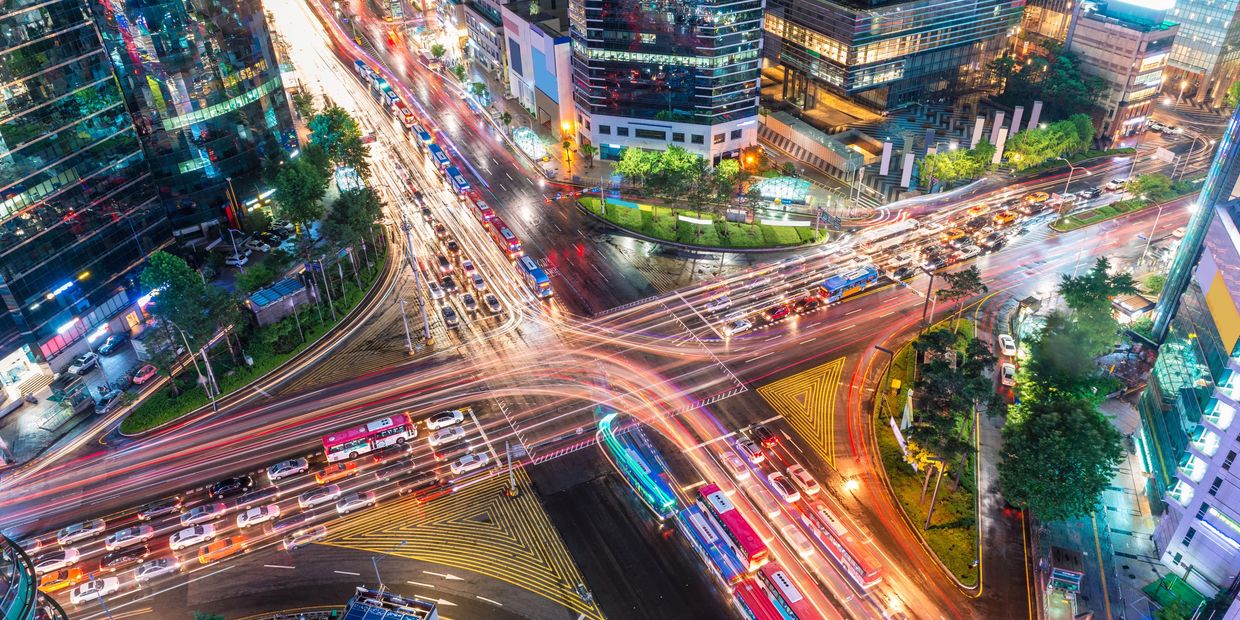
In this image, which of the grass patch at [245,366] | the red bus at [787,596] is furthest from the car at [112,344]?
the red bus at [787,596]

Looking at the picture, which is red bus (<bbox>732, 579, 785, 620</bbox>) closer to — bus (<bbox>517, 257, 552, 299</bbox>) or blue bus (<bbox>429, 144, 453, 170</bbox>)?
bus (<bbox>517, 257, 552, 299</bbox>)

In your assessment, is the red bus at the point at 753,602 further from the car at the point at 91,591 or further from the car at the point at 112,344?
the car at the point at 112,344

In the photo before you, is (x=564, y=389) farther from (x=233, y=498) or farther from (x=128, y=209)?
(x=128, y=209)

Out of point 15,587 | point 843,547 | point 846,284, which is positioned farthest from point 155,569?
point 846,284

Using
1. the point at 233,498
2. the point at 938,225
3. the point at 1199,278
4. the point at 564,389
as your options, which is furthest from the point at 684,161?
the point at 233,498

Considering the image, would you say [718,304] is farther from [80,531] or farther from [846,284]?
[80,531]

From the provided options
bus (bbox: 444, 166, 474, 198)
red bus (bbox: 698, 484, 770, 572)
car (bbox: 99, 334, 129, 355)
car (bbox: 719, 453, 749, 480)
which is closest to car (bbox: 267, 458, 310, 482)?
car (bbox: 99, 334, 129, 355)
